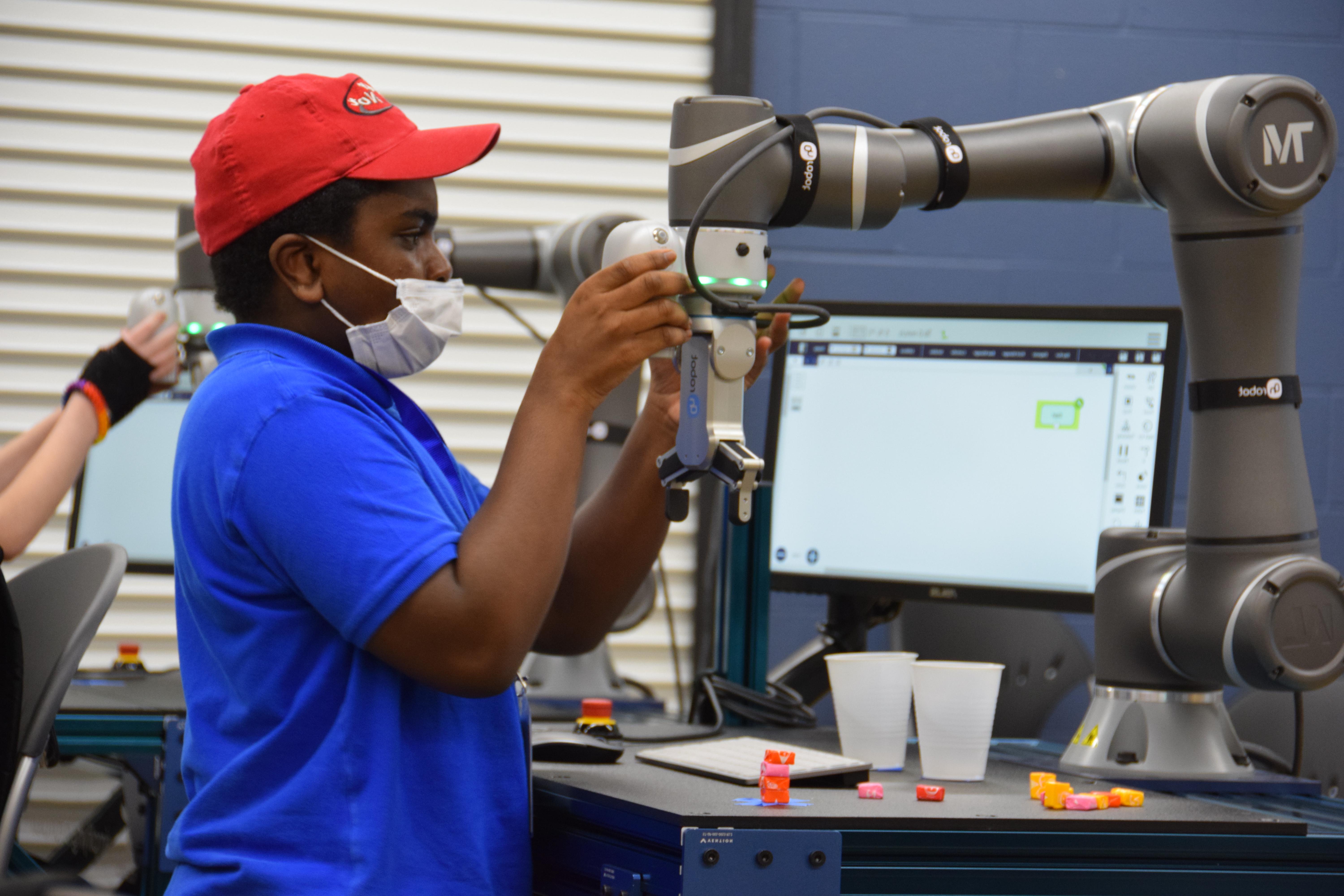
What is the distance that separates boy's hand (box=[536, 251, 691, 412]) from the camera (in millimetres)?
1053

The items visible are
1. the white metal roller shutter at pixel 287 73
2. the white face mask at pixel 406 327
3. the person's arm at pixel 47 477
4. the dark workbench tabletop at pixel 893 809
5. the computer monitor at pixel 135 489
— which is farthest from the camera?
the white metal roller shutter at pixel 287 73

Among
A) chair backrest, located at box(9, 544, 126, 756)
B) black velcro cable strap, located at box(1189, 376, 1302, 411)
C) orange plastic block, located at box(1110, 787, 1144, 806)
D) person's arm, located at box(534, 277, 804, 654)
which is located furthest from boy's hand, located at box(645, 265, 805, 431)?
chair backrest, located at box(9, 544, 126, 756)

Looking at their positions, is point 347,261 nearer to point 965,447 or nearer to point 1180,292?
point 1180,292

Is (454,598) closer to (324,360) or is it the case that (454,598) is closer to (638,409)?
(324,360)

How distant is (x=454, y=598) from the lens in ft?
3.20

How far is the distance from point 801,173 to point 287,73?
Result: 6.45 feet

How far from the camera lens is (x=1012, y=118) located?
8.93ft

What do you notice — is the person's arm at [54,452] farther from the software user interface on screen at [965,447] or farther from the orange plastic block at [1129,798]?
the orange plastic block at [1129,798]

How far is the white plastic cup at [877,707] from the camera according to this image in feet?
4.12

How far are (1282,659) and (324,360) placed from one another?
84cm

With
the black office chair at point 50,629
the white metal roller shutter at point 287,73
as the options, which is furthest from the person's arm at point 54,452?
the white metal roller shutter at point 287,73

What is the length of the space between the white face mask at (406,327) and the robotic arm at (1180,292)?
0.55 ft

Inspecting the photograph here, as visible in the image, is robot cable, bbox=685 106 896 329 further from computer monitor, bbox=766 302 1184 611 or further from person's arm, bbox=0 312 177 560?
person's arm, bbox=0 312 177 560

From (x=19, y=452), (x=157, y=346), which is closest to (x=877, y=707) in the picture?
(x=157, y=346)
